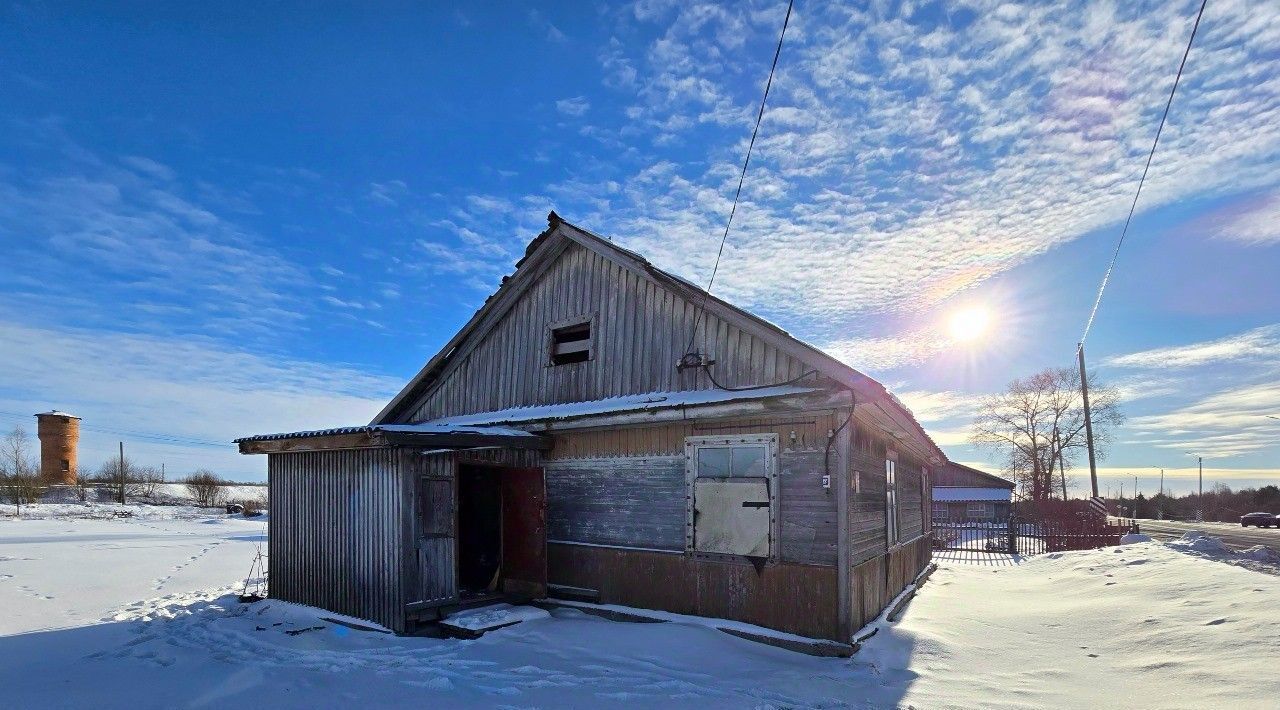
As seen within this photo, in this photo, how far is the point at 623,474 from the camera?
32.3 ft

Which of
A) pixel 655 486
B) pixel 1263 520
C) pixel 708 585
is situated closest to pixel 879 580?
pixel 708 585

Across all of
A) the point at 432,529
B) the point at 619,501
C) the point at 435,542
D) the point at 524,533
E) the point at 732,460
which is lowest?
the point at 524,533

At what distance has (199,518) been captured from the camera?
36.5 metres

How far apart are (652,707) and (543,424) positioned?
5.23 m

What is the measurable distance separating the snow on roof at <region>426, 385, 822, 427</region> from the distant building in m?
31.5

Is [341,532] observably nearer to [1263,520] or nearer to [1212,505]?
[1263,520]

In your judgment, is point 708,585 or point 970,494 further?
point 970,494

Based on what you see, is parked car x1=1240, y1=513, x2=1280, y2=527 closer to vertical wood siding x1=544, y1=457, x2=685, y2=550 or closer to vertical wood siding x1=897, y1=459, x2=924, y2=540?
vertical wood siding x1=897, y1=459, x2=924, y2=540

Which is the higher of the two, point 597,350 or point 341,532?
point 597,350

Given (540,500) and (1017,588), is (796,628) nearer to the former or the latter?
(540,500)

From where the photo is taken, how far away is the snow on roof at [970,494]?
3688 centimetres

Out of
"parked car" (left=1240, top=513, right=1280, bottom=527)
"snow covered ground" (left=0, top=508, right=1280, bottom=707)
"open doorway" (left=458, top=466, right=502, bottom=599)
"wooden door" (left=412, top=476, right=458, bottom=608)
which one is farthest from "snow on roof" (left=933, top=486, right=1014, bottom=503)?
"wooden door" (left=412, top=476, right=458, bottom=608)

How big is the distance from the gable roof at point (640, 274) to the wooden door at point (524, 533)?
3287mm

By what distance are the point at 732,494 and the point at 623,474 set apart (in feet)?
6.06
